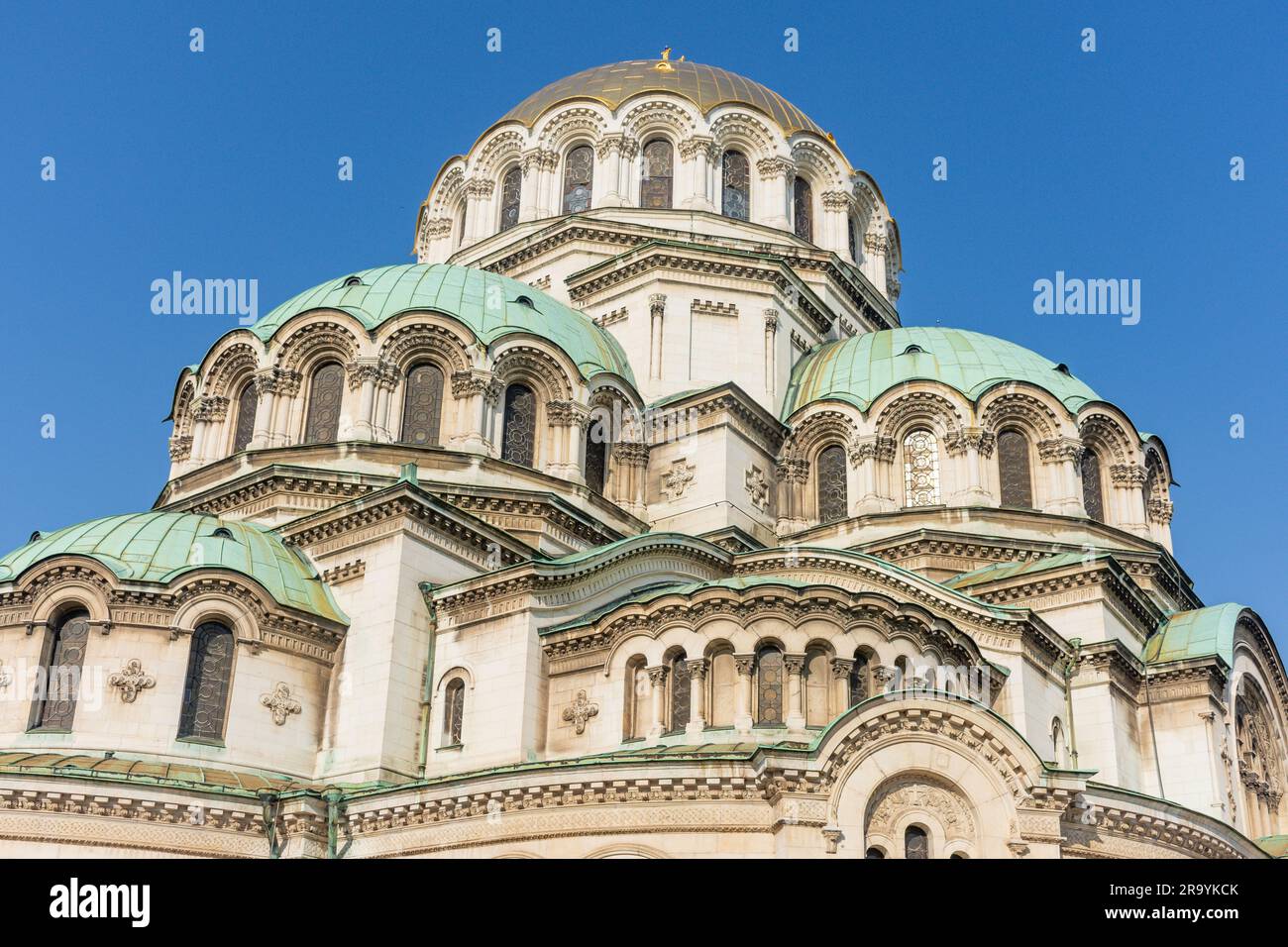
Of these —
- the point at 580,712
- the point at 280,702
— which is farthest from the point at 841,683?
the point at 280,702

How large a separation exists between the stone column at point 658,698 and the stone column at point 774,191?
18810 millimetres

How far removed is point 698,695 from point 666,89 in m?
22.3

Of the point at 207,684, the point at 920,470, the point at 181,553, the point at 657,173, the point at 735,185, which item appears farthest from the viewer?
the point at 735,185

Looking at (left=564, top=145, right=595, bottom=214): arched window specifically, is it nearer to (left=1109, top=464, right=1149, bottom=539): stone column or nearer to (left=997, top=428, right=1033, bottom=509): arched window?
(left=997, top=428, right=1033, bottom=509): arched window

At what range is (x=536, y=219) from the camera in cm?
4112

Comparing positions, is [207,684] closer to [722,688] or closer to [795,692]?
[722,688]

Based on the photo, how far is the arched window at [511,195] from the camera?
4288cm

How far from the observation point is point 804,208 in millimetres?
43219

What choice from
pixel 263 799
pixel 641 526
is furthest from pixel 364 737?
pixel 641 526

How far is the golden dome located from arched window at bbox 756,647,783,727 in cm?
2120

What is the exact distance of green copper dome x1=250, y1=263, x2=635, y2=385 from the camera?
33.2m

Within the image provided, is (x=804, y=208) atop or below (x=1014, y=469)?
atop

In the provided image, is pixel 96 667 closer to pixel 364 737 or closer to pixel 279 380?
pixel 364 737

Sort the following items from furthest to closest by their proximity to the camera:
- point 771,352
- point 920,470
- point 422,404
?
point 771,352
point 920,470
point 422,404
